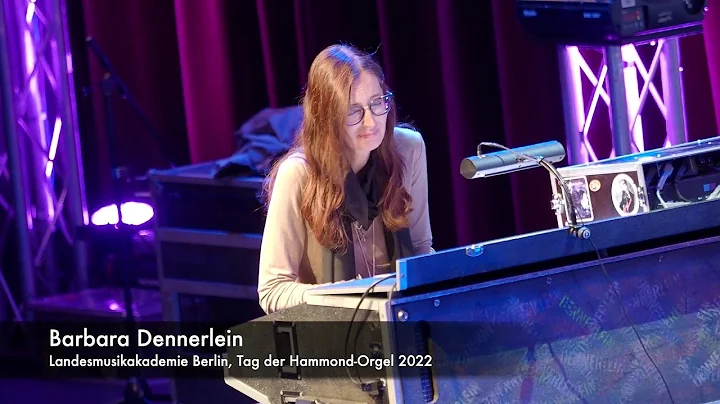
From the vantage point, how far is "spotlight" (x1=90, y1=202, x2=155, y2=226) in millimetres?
4426

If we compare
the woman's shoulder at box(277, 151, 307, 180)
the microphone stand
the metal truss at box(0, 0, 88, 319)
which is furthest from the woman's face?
the metal truss at box(0, 0, 88, 319)

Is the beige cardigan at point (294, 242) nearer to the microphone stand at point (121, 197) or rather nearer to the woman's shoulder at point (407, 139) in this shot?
the woman's shoulder at point (407, 139)

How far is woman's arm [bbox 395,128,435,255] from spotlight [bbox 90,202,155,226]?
1.78 metres

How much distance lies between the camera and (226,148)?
5129 millimetres

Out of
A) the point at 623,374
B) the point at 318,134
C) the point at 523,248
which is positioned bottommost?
the point at 623,374

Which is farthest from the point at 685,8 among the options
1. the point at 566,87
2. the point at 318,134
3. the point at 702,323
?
the point at 702,323

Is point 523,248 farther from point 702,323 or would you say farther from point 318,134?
point 318,134

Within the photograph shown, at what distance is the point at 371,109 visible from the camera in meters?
2.63

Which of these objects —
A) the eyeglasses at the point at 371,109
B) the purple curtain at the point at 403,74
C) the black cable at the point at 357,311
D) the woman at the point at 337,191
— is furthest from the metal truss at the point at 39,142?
the black cable at the point at 357,311

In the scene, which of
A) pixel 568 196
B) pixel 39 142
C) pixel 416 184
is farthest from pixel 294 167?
pixel 39 142

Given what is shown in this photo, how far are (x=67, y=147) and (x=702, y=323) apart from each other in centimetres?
380

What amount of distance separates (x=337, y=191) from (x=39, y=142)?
10.0 ft

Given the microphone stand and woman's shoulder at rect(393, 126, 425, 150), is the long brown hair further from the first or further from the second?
the microphone stand

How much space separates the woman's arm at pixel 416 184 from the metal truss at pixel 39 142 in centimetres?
277
